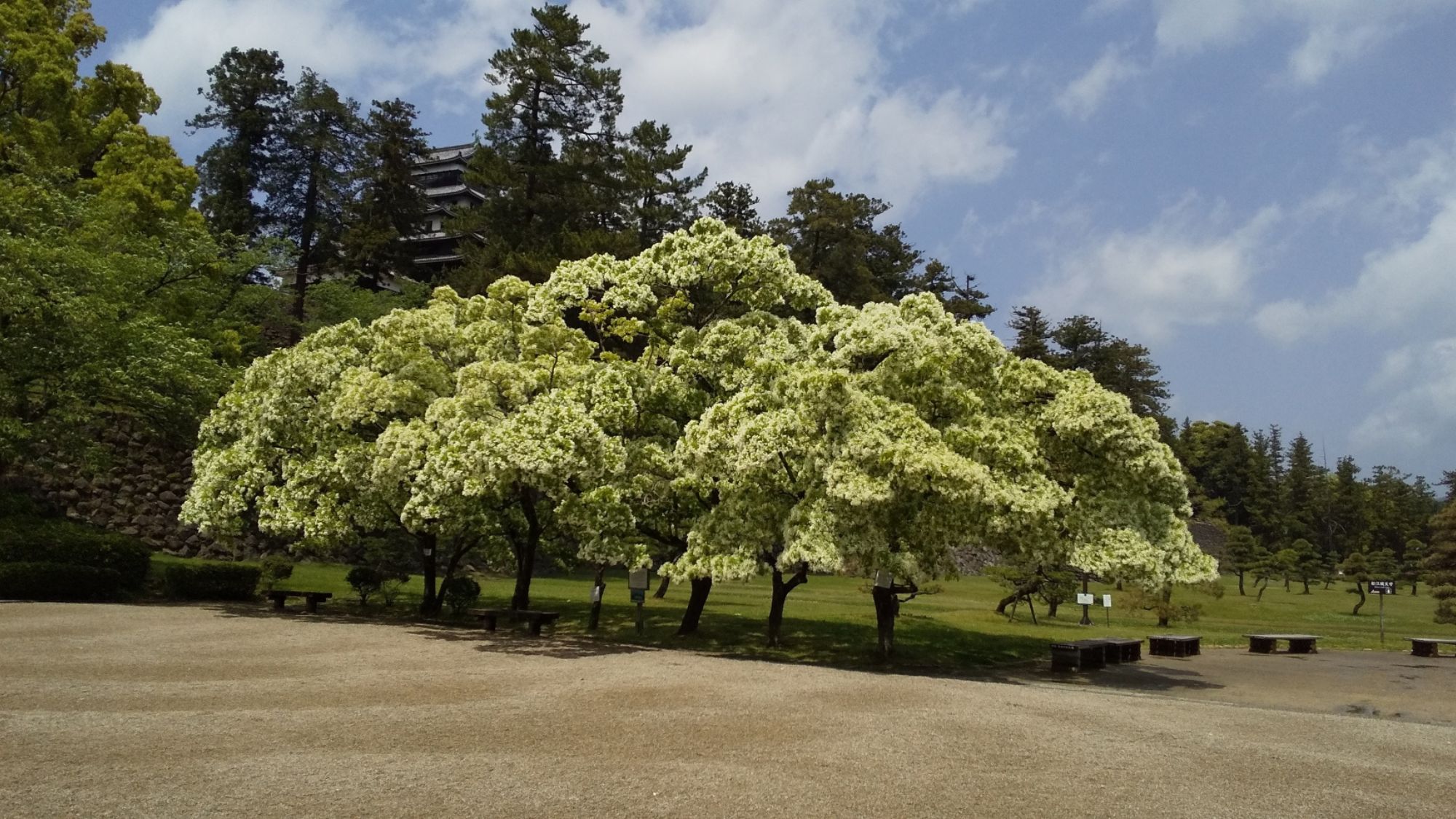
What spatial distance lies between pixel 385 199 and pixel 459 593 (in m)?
36.2

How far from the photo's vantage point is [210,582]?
78.4 ft

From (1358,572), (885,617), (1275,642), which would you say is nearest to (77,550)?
(885,617)

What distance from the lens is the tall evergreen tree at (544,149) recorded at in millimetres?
43750

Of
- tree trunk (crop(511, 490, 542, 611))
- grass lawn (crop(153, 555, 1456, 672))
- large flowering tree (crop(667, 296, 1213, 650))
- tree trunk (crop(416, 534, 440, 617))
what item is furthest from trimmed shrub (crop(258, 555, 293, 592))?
large flowering tree (crop(667, 296, 1213, 650))

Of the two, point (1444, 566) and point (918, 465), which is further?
point (1444, 566)

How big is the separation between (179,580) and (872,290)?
38537 mm

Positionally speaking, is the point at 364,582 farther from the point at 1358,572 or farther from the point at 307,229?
the point at 1358,572

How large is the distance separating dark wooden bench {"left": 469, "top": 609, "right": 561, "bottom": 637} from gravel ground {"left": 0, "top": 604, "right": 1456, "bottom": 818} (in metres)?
3.34

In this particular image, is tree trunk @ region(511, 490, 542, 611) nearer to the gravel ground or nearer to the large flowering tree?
the large flowering tree

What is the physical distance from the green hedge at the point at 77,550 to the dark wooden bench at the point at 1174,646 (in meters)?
26.5

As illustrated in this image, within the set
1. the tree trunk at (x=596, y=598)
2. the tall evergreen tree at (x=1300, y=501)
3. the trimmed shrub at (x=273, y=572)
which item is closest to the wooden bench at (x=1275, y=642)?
the tree trunk at (x=596, y=598)

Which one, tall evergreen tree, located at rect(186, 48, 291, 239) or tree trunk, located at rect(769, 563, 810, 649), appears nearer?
tree trunk, located at rect(769, 563, 810, 649)

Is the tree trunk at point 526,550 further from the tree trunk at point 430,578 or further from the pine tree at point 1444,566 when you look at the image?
the pine tree at point 1444,566

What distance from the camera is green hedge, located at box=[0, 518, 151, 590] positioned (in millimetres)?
21875
